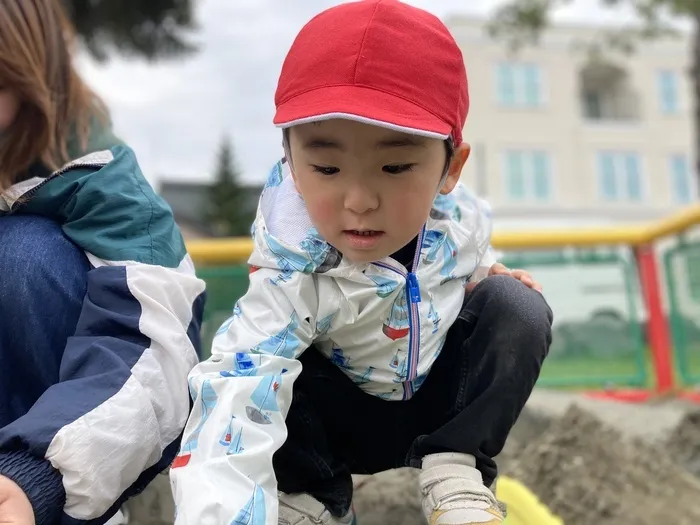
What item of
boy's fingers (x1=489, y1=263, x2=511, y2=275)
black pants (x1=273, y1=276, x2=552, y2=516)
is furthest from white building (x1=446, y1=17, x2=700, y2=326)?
black pants (x1=273, y1=276, x2=552, y2=516)

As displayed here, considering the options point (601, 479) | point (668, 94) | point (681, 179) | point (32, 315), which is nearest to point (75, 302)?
point (32, 315)

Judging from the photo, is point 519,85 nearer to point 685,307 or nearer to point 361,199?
point 685,307

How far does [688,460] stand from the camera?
6.01 ft

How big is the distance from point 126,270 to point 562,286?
2.54 meters

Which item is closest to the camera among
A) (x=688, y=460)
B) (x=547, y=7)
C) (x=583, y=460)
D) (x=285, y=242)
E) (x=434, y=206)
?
(x=285, y=242)

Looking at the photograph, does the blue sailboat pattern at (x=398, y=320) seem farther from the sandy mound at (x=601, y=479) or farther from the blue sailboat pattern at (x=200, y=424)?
the sandy mound at (x=601, y=479)

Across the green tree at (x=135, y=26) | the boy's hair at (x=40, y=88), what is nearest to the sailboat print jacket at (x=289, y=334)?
the boy's hair at (x=40, y=88)

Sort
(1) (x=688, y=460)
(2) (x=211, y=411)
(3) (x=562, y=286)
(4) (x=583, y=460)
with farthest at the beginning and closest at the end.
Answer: (3) (x=562, y=286)
(1) (x=688, y=460)
(4) (x=583, y=460)
(2) (x=211, y=411)

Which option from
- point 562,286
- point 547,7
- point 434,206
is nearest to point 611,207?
point 547,7

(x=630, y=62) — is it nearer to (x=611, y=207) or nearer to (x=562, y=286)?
(x=611, y=207)

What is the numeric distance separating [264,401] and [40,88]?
1.79 feet

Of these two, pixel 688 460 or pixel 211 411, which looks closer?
pixel 211 411

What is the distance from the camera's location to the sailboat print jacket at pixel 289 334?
71cm

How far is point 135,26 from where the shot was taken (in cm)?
452
